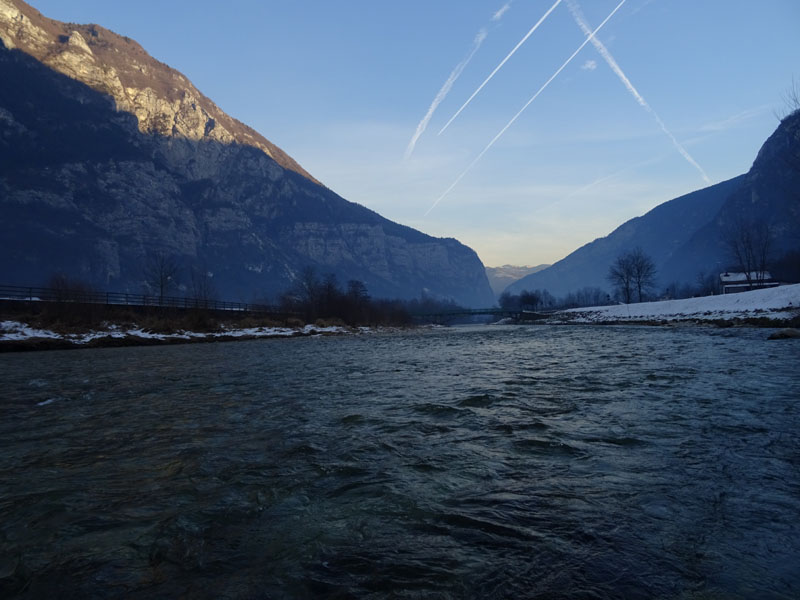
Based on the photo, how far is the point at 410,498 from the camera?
4145mm

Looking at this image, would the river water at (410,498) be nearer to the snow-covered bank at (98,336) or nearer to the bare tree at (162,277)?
the snow-covered bank at (98,336)

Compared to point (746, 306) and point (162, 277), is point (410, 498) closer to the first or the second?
point (746, 306)

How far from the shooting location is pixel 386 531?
348 centimetres

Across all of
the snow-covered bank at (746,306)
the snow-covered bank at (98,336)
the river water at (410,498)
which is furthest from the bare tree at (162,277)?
the snow-covered bank at (746,306)

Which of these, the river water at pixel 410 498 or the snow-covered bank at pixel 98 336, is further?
the snow-covered bank at pixel 98 336

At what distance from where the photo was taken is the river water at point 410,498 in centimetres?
277

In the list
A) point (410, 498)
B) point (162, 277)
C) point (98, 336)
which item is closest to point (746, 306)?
point (410, 498)

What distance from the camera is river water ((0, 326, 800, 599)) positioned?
9.09 feet

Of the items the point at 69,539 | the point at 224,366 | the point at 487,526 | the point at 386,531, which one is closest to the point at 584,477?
the point at 487,526

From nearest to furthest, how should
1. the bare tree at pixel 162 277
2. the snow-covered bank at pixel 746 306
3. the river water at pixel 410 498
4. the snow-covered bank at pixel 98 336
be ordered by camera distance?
the river water at pixel 410 498
the snow-covered bank at pixel 98 336
the snow-covered bank at pixel 746 306
the bare tree at pixel 162 277

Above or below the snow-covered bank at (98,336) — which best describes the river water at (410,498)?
below

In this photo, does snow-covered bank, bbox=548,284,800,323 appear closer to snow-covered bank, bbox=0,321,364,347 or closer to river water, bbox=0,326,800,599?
river water, bbox=0,326,800,599

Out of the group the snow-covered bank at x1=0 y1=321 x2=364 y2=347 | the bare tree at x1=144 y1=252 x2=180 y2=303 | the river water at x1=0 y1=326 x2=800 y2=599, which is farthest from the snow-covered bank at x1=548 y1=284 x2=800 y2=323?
the bare tree at x1=144 y1=252 x2=180 y2=303

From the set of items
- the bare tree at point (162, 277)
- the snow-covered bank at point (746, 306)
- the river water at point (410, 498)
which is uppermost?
the bare tree at point (162, 277)
